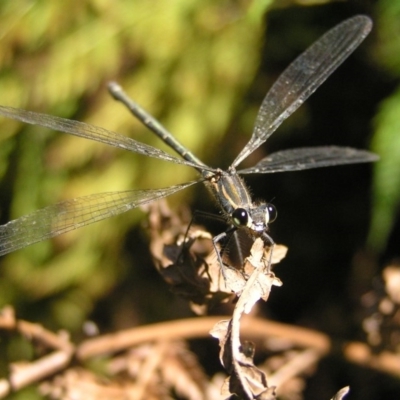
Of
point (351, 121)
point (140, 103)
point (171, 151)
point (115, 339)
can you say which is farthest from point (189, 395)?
point (351, 121)

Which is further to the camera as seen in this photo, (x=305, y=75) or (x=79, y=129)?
(x=305, y=75)

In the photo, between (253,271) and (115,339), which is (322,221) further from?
(253,271)

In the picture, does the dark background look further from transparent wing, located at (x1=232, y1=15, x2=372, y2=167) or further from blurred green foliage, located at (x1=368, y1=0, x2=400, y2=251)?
transparent wing, located at (x1=232, y1=15, x2=372, y2=167)

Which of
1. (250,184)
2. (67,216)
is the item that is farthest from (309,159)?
(67,216)

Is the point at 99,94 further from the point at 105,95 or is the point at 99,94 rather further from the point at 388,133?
the point at 388,133

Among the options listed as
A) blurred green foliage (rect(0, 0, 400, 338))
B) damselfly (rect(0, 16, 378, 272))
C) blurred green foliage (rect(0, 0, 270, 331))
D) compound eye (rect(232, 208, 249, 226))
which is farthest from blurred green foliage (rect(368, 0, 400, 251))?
compound eye (rect(232, 208, 249, 226))

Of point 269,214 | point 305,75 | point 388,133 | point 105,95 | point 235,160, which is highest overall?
point 105,95
